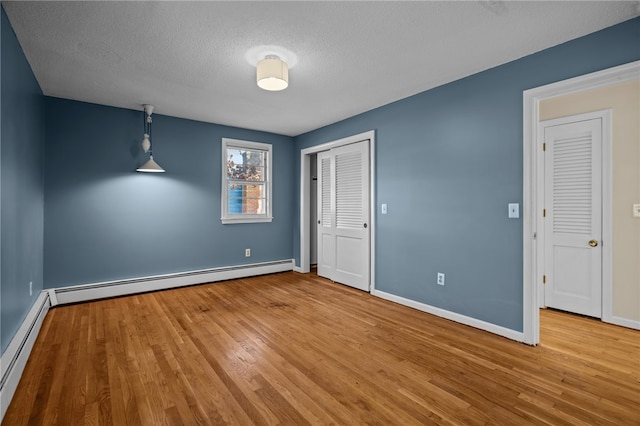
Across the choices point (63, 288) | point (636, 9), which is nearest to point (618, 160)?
point (636, 9)

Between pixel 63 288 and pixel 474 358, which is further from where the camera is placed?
pixel 63 288

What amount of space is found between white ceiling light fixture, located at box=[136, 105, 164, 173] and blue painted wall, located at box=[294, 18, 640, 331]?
9.75 feet

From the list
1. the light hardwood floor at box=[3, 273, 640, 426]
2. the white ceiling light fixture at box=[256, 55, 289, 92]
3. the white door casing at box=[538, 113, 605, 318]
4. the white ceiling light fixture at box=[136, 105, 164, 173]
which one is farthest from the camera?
the white ceiling light fixture at box=[136, 105, 164, 173]

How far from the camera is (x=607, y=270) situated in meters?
3.17

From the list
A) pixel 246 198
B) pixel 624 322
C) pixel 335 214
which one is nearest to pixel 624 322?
pixel 624 322

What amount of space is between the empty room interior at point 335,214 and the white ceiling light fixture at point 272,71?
4 centimetres

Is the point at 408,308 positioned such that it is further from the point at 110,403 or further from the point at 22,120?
the point at 22,120

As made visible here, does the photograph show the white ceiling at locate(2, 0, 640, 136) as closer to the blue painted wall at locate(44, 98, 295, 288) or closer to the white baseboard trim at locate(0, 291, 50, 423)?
the blue painted wall at locate(44, 98, 295, 288)

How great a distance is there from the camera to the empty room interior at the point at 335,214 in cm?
202

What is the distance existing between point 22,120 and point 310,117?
3150 millimetres

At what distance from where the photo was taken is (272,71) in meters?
2.57

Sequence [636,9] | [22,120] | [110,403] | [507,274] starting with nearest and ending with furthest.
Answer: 1. [110,403]
2. [636,9]
3. [22,120]
4. [507,274]

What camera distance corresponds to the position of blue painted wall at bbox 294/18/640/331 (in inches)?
103

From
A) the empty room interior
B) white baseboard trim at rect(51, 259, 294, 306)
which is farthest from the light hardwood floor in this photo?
white baseboard trim at rect(51, 259, 294, 306)
